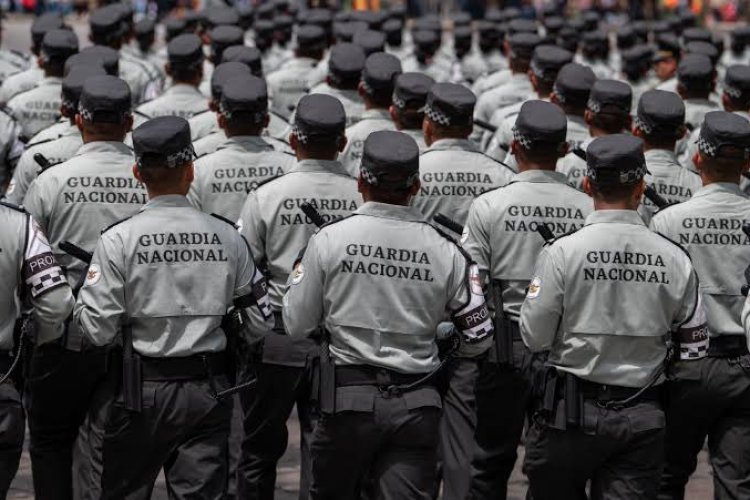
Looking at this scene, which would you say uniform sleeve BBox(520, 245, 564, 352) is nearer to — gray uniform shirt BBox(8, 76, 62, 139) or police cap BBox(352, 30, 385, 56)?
gray uniform shirt BBox(8, 76, 62, 139)

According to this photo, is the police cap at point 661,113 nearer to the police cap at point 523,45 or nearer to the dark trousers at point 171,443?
the dark trousers at point 171,443

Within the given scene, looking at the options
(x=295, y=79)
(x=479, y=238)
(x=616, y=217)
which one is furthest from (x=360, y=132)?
(x=295, y=79)

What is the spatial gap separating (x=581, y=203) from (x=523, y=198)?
0.94ft

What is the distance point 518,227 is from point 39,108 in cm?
481

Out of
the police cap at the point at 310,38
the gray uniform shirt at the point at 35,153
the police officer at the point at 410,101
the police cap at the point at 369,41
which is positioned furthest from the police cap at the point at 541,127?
the police cap at the point at 310,38

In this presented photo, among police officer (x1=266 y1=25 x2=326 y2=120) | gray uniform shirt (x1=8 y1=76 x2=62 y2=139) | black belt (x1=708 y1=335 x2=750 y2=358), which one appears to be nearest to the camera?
black belt (x1=708 y1=335 x2=750 y2=358)

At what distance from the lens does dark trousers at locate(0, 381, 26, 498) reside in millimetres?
6641

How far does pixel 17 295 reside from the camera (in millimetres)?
6773

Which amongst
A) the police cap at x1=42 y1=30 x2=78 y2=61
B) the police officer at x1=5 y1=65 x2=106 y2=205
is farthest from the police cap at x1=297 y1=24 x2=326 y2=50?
the police officer at x1=5 y1=65 x2=106 y2=205

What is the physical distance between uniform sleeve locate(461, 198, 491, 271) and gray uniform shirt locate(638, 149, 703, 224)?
1274mm

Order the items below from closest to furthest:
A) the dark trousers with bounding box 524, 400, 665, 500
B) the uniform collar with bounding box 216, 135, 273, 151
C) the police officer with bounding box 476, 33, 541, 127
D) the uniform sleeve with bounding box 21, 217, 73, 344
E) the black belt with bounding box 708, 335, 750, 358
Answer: the dark trousers with bounding box 524, 400, 665, 500 → the uniform sleeve with bounding box 21, 217, 73, 344 → the black belt with bounding box 708, 335, 750, 358 → the uniform collar with bounding box 216, 135, 273, 151 → the police officer with bounding box 476, 33, 541, 127

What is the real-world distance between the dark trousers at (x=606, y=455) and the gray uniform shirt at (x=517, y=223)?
49.6 inches

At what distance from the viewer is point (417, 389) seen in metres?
6.58

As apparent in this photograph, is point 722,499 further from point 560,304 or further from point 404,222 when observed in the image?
point 404,222
